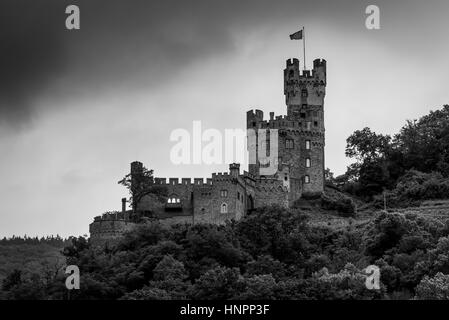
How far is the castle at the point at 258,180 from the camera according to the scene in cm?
9169

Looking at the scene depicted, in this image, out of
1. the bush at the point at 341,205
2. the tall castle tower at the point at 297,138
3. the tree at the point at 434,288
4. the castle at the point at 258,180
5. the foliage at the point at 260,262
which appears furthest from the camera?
the tall castle tower at the point at 297,138

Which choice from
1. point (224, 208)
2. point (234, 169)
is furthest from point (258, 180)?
point (224, 208)

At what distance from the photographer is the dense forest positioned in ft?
245

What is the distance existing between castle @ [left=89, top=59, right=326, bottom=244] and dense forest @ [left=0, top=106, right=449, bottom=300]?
83.6 inches

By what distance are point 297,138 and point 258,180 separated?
6.93m

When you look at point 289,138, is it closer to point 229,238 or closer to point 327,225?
point 327,225

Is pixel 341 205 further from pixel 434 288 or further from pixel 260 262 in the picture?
pixel 434 288

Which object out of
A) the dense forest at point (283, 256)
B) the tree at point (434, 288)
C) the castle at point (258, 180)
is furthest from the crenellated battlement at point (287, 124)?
the tree at point (434, 288)

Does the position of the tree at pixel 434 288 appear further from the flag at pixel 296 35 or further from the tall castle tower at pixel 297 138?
the flag at pixel 296 35

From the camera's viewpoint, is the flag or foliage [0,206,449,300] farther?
the flag

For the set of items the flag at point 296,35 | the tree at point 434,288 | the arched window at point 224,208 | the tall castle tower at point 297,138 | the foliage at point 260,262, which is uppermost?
the flag at point 296,35

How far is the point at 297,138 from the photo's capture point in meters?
102

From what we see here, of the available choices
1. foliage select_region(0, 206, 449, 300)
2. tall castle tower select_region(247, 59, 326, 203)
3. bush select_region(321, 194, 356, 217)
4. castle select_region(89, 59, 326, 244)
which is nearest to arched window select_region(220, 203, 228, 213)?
castle select_region(89, 59, 326, 244)

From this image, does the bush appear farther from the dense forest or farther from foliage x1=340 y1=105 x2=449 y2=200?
foliage x1=340 y1=105 x2=449 y2=200
